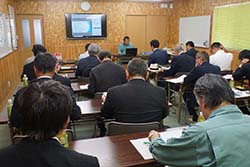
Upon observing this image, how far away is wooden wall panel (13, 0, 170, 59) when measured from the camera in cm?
793

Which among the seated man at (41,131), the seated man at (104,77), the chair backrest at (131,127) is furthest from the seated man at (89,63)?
the seated man at (41,131)

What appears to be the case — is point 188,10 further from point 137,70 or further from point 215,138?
point 215,138

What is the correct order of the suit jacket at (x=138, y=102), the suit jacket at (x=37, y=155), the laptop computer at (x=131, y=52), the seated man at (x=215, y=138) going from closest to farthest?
the suit jacket at (x=37, y=155) → the seated man at (x=215, y=138) → the suit jacket at (x=138, y=102) → the laptop computer at (x=131, y=52)

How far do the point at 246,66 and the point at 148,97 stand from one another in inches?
92.6

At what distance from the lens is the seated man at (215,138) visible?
1120mm

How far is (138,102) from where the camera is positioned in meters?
2.17

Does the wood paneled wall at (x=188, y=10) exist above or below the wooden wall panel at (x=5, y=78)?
above

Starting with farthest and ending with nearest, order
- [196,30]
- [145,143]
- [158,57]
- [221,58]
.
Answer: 1. [196,30]
2. [158,57]
3. [221,58]
4. [145,143]

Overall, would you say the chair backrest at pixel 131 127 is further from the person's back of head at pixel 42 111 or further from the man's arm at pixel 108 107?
the person's back of head at pixel 42 111

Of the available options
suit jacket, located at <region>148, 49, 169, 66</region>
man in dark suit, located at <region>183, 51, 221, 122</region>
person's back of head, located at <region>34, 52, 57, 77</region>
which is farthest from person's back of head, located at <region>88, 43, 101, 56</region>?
person's back of head, located at <region>34, 52, 57, 77</region>

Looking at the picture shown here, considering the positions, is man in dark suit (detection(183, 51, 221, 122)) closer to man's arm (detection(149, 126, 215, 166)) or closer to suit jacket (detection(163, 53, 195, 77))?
suit jacket (detection(163, 53, 195, 77))

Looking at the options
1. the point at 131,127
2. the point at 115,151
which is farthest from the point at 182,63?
Result: the point at 115,151

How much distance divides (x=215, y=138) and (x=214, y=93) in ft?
0.97

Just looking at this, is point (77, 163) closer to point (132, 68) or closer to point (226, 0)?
point (132, 68)
